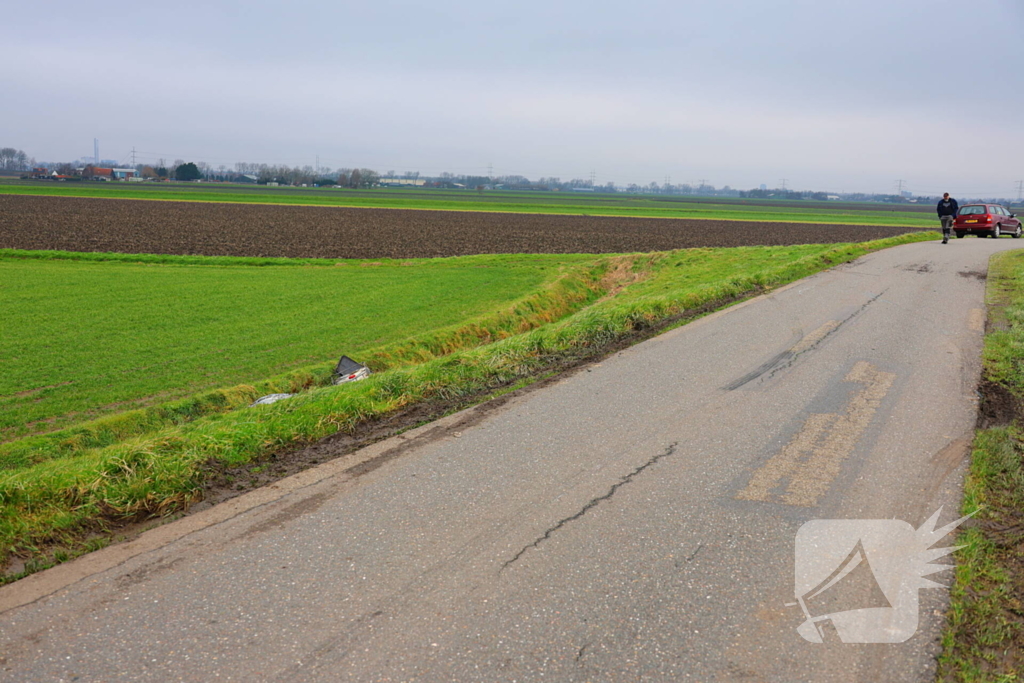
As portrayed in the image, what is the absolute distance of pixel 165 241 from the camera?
4119 cm

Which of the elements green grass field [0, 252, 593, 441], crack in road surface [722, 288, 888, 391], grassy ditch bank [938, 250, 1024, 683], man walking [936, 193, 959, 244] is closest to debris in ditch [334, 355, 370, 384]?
green grass field [0, 252, 593, 441]

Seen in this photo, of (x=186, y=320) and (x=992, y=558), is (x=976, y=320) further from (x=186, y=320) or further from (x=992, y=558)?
(x=186, y=320)

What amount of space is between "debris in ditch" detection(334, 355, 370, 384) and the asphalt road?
5.66m

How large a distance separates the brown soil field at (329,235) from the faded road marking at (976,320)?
27.7 meters

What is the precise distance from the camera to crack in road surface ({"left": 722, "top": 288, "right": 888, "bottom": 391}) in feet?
31.1

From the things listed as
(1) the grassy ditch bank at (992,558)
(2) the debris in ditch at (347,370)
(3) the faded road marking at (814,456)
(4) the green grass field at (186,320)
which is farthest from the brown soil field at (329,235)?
(1) the grassy ditch bank at (992,558)

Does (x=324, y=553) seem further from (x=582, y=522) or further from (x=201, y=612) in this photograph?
(x=582, y=522)

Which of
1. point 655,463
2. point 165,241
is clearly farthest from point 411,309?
point 165,241

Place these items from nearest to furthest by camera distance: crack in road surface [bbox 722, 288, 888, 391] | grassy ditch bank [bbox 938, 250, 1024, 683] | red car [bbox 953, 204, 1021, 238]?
grassy ditch bank [bbox 938, 250, 1024, 683] < crack in road surface [bbox 722, 288, 888, 391] < red car [bbox 953, 204, 1021, 238]

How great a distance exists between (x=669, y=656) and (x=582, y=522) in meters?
1.58

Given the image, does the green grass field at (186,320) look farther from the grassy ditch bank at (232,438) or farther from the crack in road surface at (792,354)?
the crack in road surface at (792,354)

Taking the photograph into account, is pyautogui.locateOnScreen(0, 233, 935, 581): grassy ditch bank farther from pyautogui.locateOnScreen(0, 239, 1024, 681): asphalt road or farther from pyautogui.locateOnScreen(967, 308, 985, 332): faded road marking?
pyautogui.locateOnScreen(967, 308, 985, 332): faded road marking

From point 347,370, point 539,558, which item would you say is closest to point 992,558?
point 539,558

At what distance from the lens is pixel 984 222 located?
3362 centimetres
